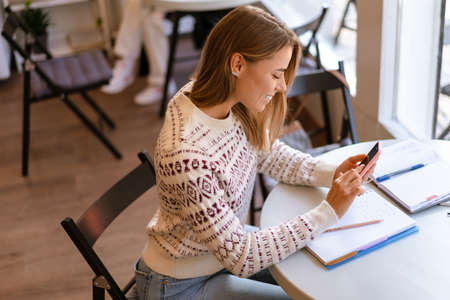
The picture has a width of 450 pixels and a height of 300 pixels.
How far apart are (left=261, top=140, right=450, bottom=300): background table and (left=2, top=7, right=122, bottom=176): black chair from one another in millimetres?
1945

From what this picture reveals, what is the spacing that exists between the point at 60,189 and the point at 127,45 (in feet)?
4.41

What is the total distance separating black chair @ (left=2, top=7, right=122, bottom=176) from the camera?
9.98 feet

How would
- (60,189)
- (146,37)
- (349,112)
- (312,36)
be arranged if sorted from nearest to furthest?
(349,112), (312,36), (60,189), (146,37)

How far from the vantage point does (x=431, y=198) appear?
5.02 feet

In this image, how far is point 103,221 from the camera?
5.25 ft

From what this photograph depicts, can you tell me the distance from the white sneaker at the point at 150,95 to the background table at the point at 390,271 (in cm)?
262

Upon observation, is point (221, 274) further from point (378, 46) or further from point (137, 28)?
point (137, 28)

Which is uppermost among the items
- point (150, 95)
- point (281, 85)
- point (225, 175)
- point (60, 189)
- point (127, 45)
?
point (281, 85)

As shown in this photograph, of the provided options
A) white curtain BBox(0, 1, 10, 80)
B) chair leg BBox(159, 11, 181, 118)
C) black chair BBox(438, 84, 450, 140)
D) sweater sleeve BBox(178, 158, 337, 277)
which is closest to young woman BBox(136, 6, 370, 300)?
sweater sleeve BBox(178, 158, 337, 277)

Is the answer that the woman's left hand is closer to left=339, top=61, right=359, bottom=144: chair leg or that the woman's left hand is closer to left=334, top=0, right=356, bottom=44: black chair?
left=339, top=61, right=359, bottom=144: chair leg

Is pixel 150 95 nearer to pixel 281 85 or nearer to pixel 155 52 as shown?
pixel 155 52

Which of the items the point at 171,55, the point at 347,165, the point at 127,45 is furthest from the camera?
the point at 127,45

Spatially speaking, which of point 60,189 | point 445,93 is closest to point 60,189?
point 60,189

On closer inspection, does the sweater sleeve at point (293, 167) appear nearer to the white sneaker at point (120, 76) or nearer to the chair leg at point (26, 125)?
the chair leg at point (26, 125)
